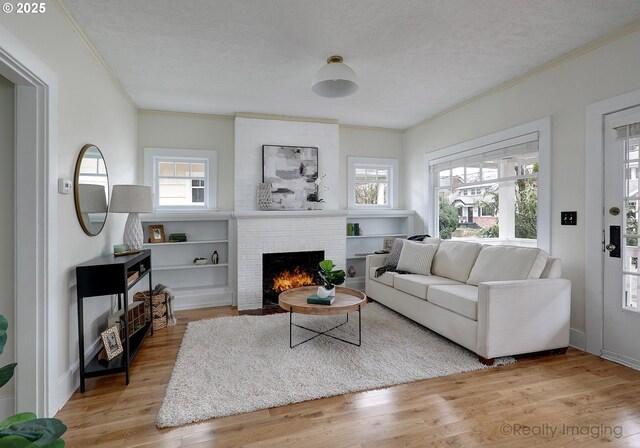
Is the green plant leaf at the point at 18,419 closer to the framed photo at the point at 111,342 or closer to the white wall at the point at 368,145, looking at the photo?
the framed photo at the point at 111,342

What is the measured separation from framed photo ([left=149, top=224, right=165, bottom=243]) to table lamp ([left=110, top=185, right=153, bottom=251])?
116cm

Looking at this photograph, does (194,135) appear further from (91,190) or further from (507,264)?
(507,264)

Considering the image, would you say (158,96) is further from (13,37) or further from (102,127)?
(13,37)

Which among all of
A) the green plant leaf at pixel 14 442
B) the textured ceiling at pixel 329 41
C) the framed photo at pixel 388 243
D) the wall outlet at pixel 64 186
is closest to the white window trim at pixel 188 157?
the textured ceiling at pixel 329 41

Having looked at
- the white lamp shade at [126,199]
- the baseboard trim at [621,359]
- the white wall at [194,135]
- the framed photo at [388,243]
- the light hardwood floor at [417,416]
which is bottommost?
the light hardwood floor at [417,416]

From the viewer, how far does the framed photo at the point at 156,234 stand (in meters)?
4.29

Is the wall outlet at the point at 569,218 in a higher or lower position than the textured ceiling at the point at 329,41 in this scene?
lower

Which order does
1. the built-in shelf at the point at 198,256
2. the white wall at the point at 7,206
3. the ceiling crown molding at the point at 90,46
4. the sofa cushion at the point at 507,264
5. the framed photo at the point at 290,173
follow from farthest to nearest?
1. the framed photo at the point at 290,173
2. the built-in shelf at the point at 198,256
3. the sofa cushion at the point at 507,264
4. the ceiling crown molding at the point at 90,46
5. the white wall at the point at 7,206

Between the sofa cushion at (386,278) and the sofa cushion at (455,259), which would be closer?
the sofa cushion at (455,259)

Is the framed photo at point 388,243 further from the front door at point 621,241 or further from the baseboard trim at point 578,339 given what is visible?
the front door at point 621,241

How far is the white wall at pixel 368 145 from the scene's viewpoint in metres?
5.30

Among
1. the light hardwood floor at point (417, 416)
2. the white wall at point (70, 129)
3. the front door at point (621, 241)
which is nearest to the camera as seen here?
the light hardwood floor at point (417, 416)

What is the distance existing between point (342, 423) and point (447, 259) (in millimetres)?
2534

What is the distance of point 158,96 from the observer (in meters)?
3.96
